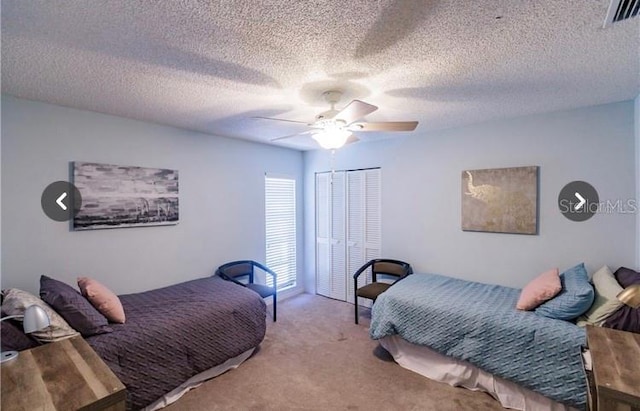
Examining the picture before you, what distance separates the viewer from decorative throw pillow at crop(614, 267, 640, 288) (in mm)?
2152

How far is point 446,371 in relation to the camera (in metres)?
2.51

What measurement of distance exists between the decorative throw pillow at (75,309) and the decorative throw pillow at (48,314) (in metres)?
0.05

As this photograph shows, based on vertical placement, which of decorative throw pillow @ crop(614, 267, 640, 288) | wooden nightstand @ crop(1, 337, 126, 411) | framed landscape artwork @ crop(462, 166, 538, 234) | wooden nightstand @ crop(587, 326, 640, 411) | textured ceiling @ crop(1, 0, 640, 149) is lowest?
wooden nightstand @ crop(587, 326, 640, 411)

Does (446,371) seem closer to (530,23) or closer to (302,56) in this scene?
(530,23)

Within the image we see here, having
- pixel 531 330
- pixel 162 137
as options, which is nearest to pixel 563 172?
pixel 531 330

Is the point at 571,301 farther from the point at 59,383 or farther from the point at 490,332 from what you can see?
the point at 59,383

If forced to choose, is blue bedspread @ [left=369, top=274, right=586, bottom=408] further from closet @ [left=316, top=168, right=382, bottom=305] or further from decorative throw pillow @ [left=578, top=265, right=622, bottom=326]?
closet @ [left=316, top=168, right=382, bottom=305]

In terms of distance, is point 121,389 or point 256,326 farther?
point 256,326

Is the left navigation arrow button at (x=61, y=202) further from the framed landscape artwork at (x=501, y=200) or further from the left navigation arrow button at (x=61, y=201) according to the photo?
the framed landscape artwork at (x=501, y=200)

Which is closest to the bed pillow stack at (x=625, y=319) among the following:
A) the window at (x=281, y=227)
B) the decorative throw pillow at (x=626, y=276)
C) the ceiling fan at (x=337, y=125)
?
the decorative throw pillow at (x=626, y=276)

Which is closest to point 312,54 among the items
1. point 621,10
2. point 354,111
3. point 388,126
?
point 354,111

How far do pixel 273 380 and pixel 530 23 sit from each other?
305 cm

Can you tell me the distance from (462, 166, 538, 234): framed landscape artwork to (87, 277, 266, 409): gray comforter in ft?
8.51

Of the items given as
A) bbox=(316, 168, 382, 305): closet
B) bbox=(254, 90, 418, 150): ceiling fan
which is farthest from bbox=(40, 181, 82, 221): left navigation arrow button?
bbox=(316, 168, 382, 305): closet
